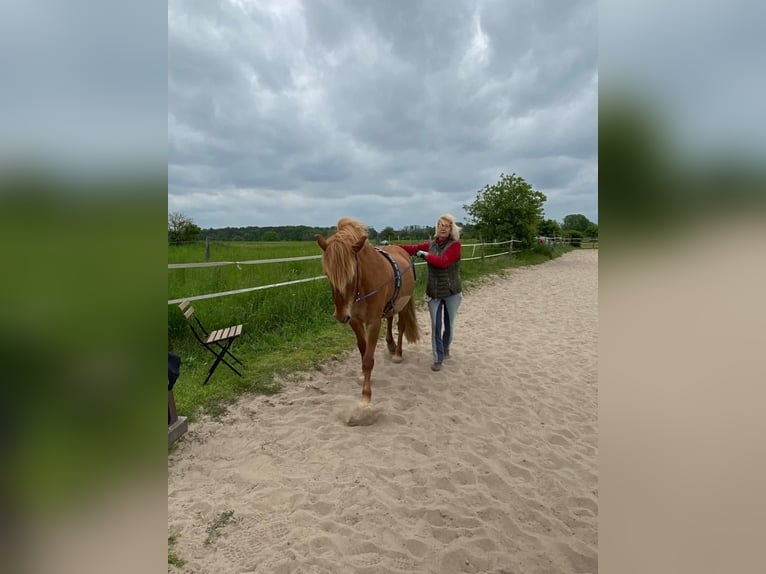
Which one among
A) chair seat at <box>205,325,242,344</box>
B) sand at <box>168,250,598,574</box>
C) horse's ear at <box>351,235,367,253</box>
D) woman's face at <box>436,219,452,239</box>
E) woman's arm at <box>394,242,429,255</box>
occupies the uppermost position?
woman's face at <box>436,219,452,239</box>

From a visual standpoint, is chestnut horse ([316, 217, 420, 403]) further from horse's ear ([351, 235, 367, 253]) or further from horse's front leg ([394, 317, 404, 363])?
horse's front leg ([394, 317, 404, 363])

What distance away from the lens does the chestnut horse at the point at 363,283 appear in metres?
2.84

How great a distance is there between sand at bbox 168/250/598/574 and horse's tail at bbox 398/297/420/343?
1.51ft

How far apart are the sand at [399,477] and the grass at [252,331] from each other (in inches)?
11.2

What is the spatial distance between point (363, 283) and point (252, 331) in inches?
99.5

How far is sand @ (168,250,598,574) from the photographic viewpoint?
189 cm

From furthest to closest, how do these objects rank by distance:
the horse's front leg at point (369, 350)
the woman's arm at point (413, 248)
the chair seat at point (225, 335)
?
the woman's arm at point (413, 248) → the chair seat at point (225, 335) → the horse's front leg at point (369, 350)

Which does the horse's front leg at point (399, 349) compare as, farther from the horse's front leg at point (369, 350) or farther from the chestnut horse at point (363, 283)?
the horse's front leg at point (369, 350)
